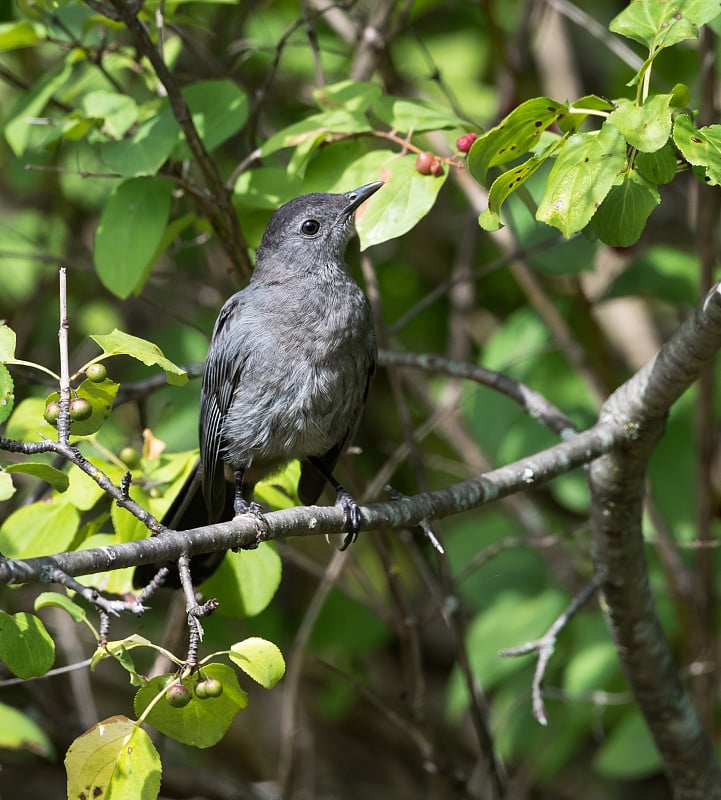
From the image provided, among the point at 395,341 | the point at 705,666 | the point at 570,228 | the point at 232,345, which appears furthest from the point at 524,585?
the point at 570,228

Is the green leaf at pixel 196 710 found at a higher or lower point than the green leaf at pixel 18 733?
higher

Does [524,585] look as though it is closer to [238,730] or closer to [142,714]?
[238,730]

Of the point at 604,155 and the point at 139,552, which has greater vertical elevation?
the point at 604,155

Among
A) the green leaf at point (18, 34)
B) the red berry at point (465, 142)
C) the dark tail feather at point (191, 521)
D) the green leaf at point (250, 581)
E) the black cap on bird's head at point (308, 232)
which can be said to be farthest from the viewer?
the black cap on bird's head at point (308, 232)

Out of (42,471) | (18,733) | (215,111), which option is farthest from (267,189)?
(18,733)

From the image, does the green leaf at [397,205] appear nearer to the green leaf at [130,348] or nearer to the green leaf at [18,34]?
the green leaf at [130,348]

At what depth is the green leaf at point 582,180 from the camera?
212 cm

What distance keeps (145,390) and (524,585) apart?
1.97 meters

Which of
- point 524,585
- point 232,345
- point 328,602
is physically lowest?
point 328,602

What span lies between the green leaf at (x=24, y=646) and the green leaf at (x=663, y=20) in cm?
179

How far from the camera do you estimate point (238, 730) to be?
231 inches

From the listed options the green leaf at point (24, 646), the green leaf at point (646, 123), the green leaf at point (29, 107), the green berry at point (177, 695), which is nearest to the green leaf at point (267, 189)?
the green leaf at point (29, 107)

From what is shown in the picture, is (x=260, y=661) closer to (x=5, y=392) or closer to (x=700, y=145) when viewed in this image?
(x=5, y=392)

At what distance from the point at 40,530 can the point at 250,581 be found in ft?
2.00
